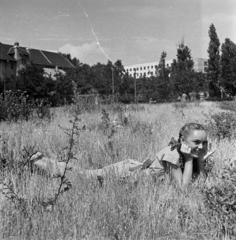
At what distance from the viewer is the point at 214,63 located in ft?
131

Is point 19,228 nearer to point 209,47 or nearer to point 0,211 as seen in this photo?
point 0,211

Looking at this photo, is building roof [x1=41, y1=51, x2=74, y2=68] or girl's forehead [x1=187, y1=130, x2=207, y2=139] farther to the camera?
building roof [x1=41, y1=51, x2=74, y2=68]

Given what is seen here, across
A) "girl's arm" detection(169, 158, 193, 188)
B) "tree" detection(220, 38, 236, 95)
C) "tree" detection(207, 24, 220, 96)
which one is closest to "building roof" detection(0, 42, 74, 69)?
"tree" detection(207, 24, 220, 96)

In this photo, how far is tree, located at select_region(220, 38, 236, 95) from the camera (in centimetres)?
3631

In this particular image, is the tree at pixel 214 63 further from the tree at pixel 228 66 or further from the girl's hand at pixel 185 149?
the girl's hand at pixel 185 149

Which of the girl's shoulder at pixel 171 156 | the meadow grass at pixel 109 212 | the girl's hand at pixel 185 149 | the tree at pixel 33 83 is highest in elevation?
the tree at pixel 33 83

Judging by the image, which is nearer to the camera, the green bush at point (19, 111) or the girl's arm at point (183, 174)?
the girl's arm at point (183, 174)

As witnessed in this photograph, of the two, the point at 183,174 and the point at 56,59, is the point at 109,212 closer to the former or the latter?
the point at 183,174

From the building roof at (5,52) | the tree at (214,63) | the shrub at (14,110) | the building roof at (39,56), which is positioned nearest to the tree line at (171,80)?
the tree at (214,63)

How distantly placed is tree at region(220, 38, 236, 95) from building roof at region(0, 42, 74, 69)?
94.7ft

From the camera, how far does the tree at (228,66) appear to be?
36312mm

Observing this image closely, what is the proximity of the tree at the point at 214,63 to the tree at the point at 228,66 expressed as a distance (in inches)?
53.9

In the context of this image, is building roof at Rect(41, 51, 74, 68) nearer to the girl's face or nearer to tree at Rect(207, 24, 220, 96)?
tree at Rect(207, 24, 220, 96)

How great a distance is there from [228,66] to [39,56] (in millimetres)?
36658
